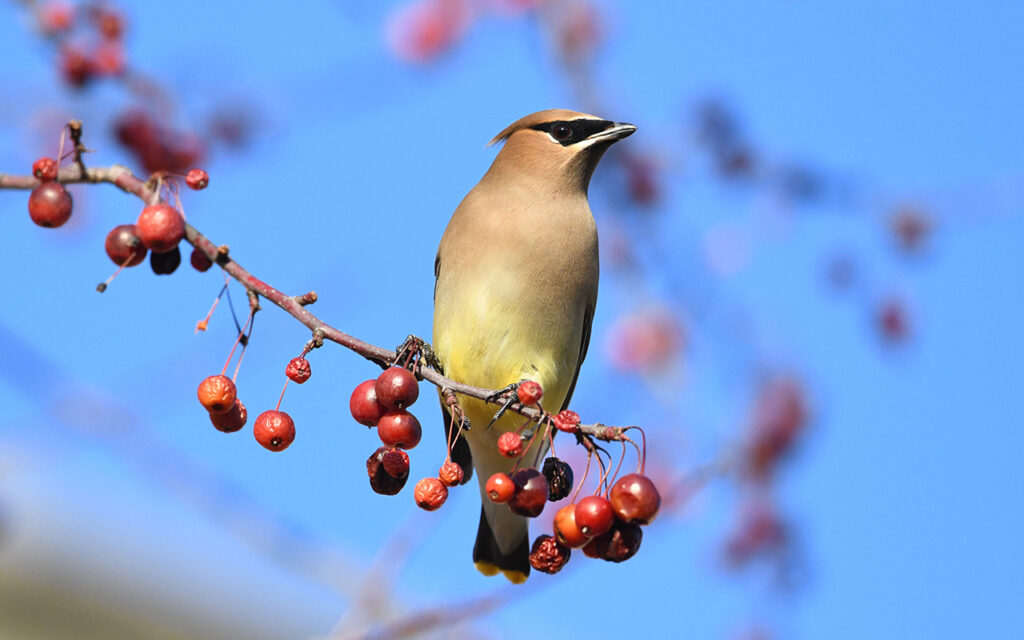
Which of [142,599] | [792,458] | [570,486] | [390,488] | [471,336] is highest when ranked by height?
[142,599]

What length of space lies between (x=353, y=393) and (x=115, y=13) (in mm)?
1886

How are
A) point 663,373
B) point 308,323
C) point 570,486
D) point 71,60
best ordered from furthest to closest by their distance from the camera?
point 663,373
point 71,60
point 570,486
point 308,323

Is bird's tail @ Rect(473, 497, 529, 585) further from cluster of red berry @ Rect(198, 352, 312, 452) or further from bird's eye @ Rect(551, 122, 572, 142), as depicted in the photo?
cluster of red berry @ Rect(198, 352, 312, 452)

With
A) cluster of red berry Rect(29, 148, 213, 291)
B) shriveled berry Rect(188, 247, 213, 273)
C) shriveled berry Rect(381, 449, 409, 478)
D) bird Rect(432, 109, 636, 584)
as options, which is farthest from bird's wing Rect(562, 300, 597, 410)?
cluster of red berry Rect(29, 148, 213, 291)

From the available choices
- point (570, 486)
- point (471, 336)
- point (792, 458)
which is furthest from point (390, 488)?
point (792, 458)

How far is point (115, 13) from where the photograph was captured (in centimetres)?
376

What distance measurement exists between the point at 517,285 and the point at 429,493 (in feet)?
4.23

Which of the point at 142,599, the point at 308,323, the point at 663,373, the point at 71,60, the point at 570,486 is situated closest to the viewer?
the point at 308,323

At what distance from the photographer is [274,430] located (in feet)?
8.13

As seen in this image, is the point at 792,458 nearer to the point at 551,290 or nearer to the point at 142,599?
the point at 551,290

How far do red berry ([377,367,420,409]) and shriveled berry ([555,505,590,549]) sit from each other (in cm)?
39

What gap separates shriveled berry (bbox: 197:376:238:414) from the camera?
2.32 meters

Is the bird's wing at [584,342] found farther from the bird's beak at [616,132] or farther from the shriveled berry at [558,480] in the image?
the shriveled berry at [558,480]

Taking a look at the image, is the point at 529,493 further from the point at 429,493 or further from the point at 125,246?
the point at 125,246
